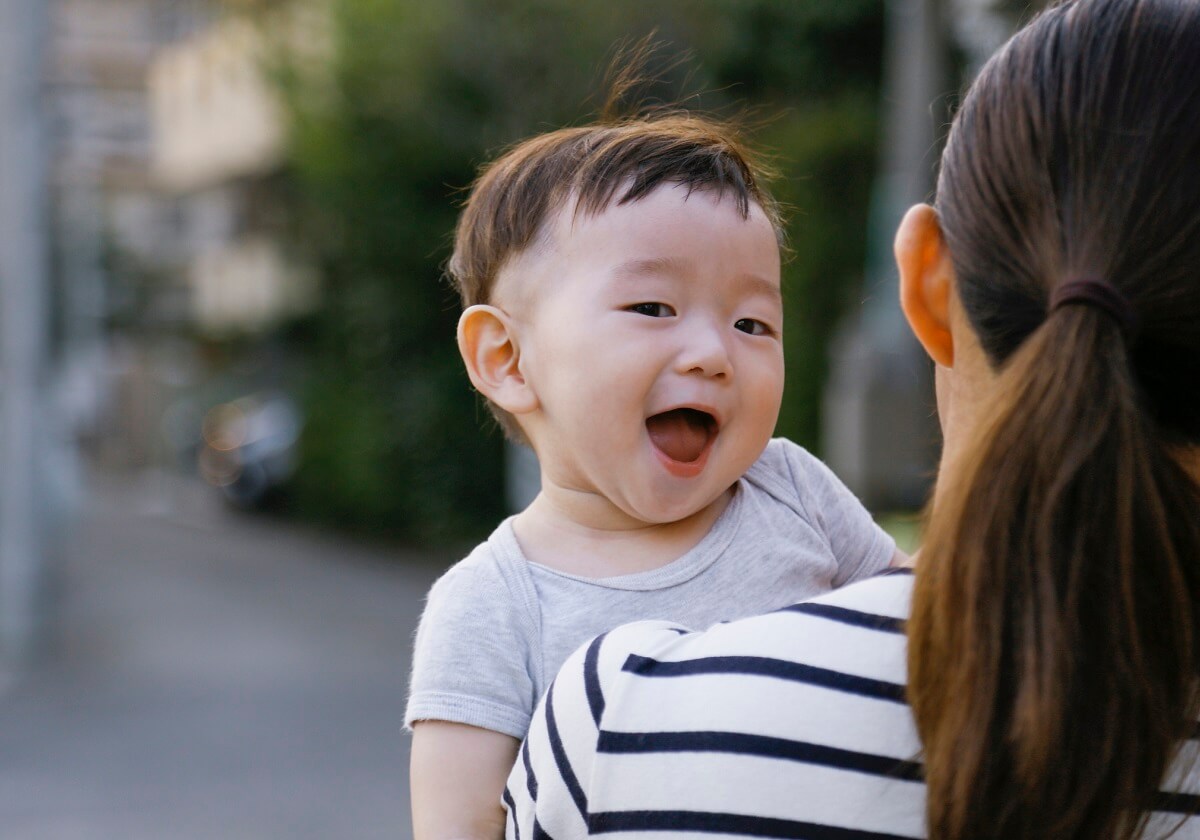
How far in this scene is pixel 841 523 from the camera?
1.99 m

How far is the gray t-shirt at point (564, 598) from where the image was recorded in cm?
172

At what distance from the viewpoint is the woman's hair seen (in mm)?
1278

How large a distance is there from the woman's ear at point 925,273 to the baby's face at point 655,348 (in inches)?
11.0

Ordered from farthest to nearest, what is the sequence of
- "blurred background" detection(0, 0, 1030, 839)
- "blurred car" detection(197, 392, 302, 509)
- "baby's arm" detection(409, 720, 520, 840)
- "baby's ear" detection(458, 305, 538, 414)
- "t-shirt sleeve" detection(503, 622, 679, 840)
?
"blurred car" detection(197, 392, 302, 509)
"blurred background" detection(0, 0, 1030, 839)
"baby's ear" detection(458, 305, 538, 414)
"baby's arm" detection(409, 720, 520, 840)
"t-shirt sleeve" detection(503, 622, 679, 840)

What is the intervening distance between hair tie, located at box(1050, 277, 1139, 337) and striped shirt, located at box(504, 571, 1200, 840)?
0.29 metres

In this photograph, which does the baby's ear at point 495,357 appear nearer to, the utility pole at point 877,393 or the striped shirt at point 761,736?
the striped shirt at point 761,736

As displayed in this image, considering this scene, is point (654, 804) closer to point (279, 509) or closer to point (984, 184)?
point (984, 184)

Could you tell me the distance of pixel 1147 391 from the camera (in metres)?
1.38

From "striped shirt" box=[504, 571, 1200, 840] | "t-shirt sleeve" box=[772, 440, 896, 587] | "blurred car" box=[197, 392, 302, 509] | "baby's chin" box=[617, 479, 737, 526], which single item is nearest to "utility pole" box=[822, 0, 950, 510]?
"t-shirt sleeve" box=[772, 440, 896, 587]

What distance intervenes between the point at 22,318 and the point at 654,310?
9824mm

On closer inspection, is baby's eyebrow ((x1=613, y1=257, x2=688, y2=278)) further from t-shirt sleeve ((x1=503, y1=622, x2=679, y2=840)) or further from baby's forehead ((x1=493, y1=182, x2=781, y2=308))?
t-shirt sleeve ((x1=503, y1=622, x2=679, y2=840))

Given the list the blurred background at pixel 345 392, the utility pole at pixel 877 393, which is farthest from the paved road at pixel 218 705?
the utility pole at pixel 877 393

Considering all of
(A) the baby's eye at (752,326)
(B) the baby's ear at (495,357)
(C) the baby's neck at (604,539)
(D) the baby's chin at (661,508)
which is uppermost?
(A) the baby's eye at (752,326)

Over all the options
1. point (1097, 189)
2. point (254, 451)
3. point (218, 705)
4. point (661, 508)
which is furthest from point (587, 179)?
point (254, 451)
